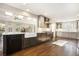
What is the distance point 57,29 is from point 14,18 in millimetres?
1054

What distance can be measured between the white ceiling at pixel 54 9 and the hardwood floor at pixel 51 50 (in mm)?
641

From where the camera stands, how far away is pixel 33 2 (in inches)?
81.6

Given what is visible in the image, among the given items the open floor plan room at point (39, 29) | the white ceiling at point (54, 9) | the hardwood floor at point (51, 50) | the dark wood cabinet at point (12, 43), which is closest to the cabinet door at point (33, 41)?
the open floor plan room at point (39, 29)

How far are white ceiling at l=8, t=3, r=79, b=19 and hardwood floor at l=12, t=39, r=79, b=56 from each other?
64cm

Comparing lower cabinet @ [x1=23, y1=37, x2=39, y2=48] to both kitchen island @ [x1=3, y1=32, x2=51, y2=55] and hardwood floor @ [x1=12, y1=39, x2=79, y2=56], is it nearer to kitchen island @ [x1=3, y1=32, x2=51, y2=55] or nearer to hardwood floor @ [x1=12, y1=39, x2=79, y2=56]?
kitchen island @ [x1=3, y1=32, x2=51, y2=55]

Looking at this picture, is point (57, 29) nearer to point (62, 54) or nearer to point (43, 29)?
point (43, 29)

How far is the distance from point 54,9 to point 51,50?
99 centimetres

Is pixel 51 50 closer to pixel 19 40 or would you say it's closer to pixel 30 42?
pixel 30 42

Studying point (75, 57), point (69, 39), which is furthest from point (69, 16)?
point (75, 57)

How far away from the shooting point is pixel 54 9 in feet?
6.91

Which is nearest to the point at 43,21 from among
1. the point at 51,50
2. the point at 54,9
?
the point at 54,9

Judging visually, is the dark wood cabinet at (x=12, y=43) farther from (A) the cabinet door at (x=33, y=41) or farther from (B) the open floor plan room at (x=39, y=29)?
A: (A) the cabinet door at (x=33, y=41)

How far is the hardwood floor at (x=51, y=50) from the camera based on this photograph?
2.12 m

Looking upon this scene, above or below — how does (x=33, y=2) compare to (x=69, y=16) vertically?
above
